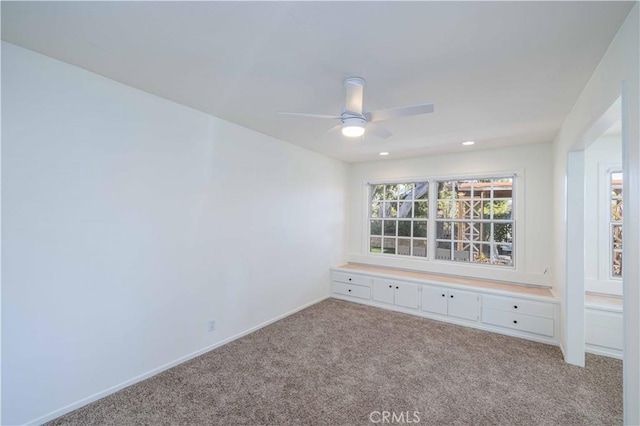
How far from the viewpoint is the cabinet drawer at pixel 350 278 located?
15.6 feet

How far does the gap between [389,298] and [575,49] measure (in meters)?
3.67

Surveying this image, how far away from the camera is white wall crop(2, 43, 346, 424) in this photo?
1.91 metres

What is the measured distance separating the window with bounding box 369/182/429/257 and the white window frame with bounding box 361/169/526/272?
88 mm

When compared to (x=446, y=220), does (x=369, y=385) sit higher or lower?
lower

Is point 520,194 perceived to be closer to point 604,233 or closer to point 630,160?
point 604,233

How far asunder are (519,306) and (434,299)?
1.02 metres

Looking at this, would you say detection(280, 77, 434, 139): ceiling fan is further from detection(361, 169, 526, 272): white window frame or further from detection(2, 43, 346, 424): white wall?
detection(361, 169, 526, 272): white window frame

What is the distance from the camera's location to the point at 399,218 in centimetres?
516

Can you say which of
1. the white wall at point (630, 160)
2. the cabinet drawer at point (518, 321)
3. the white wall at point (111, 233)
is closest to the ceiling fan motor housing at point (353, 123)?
the white wall at point (630, 160)

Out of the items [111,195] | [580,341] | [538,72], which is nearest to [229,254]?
[111,195]

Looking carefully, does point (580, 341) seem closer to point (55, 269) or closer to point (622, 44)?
point (622, 44)

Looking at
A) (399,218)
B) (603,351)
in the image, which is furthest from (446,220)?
(603,351)

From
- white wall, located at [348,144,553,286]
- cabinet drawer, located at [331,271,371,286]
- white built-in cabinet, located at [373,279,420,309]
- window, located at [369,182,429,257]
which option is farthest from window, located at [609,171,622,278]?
cabinet drawer, located at [331,271,371,286]

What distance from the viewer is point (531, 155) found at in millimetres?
4008
